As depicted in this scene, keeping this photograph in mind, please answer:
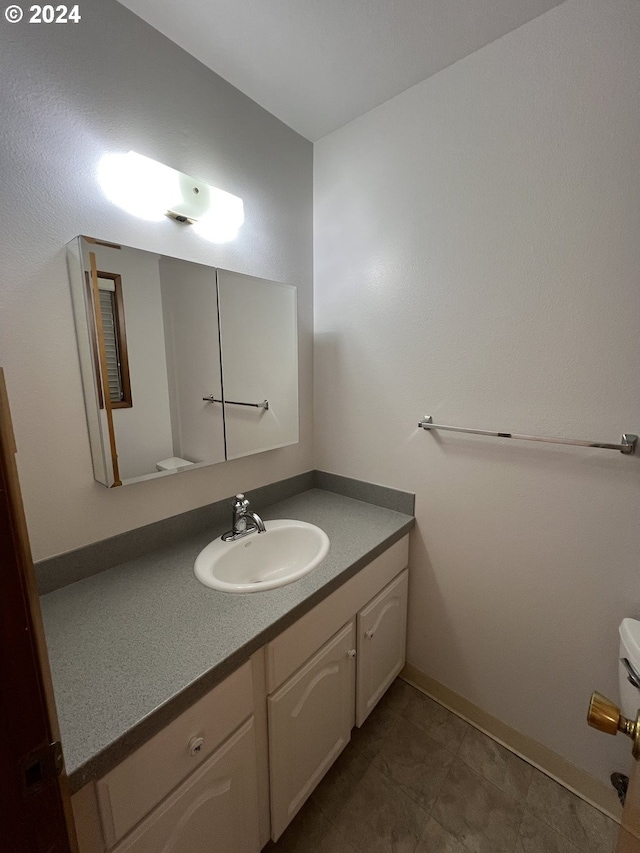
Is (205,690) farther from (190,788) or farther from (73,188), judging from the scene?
(73,188)

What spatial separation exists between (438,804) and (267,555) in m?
1.01

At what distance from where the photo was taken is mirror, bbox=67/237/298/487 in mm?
1036

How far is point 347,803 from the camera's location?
4.06ft

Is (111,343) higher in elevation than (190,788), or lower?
higher

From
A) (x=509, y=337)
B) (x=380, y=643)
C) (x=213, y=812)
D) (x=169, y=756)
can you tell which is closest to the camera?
(x=169, y=756)

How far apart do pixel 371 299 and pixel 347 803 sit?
185cm

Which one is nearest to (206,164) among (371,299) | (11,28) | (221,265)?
(221,265)

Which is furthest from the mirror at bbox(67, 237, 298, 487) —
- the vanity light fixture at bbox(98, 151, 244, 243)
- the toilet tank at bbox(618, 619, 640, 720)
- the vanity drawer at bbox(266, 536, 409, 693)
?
the toilet tank at bbox(618, 619, 640, 720)

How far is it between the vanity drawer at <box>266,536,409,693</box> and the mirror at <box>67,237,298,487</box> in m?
0.63

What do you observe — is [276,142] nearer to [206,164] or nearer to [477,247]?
[206,164]

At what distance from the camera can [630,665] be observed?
99 centimetres

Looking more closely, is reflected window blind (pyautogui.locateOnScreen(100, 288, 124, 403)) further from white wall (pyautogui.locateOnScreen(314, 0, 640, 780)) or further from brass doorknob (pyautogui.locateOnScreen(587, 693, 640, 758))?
brass doorknob (pyautogui.locateOnScreen(587, 693, 640, 758))

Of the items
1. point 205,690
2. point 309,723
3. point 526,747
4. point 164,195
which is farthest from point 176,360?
point 526,747

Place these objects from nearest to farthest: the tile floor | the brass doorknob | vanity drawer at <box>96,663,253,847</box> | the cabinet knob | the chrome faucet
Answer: the brass doorknob, vanity drawer at <box>96,663,253,847</box>, the cabinet knob, the tile floor, the chrome faucet
